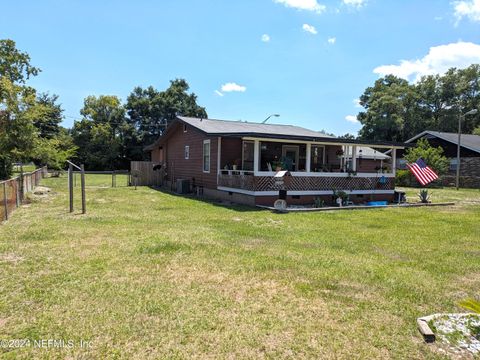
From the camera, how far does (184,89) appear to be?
157ft

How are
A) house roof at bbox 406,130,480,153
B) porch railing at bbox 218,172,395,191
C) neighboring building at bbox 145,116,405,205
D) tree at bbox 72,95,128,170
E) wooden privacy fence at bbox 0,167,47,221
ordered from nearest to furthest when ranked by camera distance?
wooden privacy fence at bbox 0,167,47,221 < porch railing at bbox 218,172,395,191 < neighboring building at bbox 145,116,405,205 < house roof at bbox 406,130,480,153 < tree at bbox 72,95,128,170

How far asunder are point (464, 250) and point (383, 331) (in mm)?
4398

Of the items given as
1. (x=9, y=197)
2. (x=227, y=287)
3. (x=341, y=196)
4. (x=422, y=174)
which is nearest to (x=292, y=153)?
(x=341, y=196)

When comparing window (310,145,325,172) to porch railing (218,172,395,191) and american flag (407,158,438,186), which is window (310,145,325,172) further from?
american flag (407,158,438,186)

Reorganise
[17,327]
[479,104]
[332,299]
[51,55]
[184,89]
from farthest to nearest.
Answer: [184,89], [479,104], [51,55], [332,299], [17,327]

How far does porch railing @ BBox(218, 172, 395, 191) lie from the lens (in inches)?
496

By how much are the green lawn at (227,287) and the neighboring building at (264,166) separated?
465 cm

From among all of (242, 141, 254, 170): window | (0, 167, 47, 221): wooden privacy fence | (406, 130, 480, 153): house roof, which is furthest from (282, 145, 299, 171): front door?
(406, 130, 480, 153): house roof

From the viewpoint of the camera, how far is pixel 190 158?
728 inches

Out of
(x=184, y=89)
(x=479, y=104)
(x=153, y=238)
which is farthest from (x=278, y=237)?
(x=479, y=104)

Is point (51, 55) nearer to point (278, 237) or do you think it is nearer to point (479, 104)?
point (278, 237)

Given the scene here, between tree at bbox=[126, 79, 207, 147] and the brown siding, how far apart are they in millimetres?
22037

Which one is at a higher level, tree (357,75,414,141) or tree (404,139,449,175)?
tree (357,75,414,141)

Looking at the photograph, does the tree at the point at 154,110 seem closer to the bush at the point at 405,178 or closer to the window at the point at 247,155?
the bush at the point at 405,178
